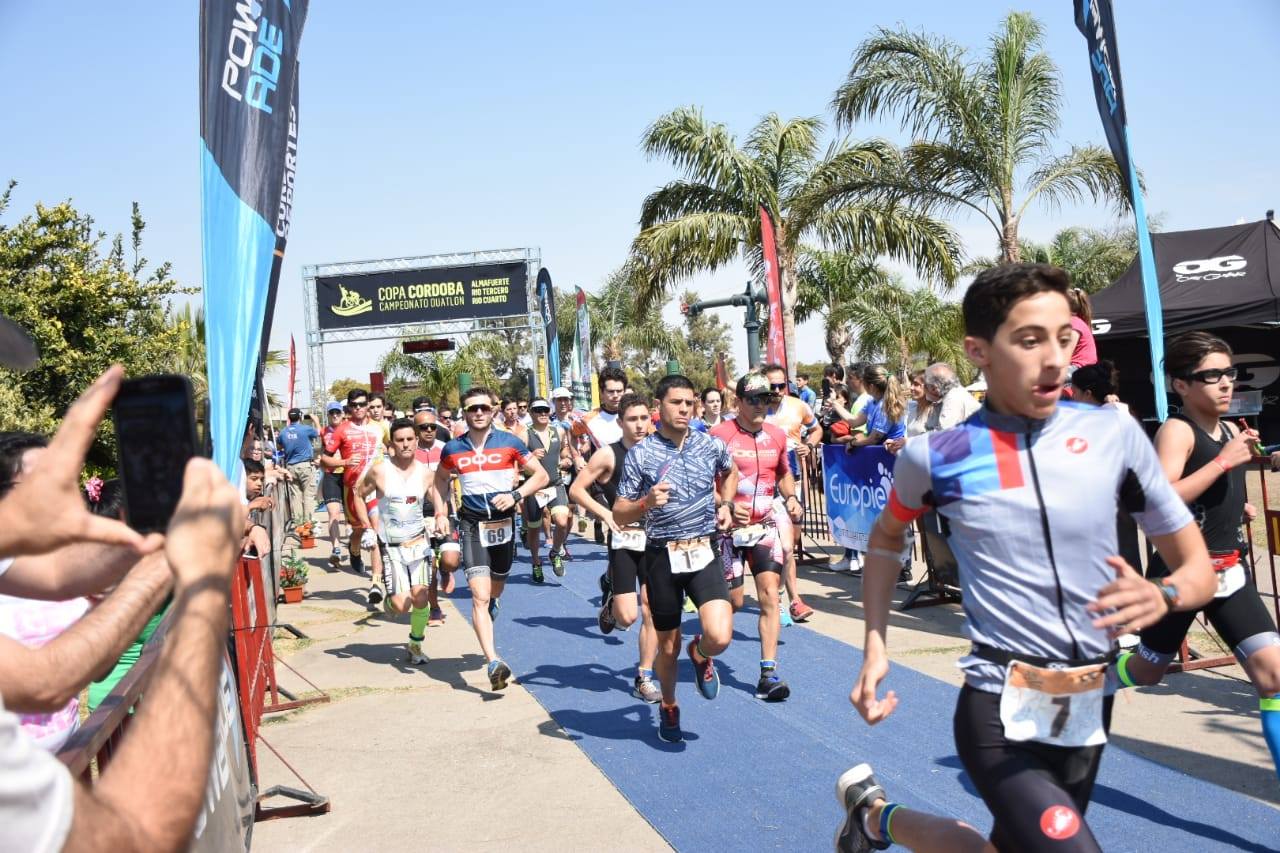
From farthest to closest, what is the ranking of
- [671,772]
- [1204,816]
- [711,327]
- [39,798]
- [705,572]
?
[711,327] → [705,572] → [671,772] → [1204,816] → [39,798]

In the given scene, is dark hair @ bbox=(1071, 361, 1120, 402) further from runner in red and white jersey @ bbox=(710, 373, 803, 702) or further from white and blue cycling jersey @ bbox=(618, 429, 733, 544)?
white and blue cycling jersey @ bbox=(618, 429, 733, 544)

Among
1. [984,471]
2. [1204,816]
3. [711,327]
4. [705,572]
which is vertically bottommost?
A: [1204,816]

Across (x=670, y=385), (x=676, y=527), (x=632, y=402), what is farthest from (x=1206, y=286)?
(x=676, y=527)

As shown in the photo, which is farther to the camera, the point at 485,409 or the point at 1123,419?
the point at 485,409

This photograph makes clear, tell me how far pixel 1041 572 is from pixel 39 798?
2360 millimetres

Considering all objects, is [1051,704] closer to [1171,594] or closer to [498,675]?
[1171,594]

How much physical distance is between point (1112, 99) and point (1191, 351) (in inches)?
142

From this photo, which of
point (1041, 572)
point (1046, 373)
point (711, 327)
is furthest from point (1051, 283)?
point (711, 327)

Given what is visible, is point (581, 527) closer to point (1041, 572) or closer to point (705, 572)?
point (705, 572)

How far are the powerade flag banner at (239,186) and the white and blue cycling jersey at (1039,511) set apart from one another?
3011mm

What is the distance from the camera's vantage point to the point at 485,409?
28.4 ft

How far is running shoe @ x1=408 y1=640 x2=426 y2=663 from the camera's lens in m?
9.00

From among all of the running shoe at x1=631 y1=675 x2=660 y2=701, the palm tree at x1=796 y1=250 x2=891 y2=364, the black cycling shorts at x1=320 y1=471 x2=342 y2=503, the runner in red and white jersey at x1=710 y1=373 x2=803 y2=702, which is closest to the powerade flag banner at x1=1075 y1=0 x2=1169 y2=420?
the runner in red and white jersey at x1=710 y1=373 x2=803 y2=702

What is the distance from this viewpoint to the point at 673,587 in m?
6.27
